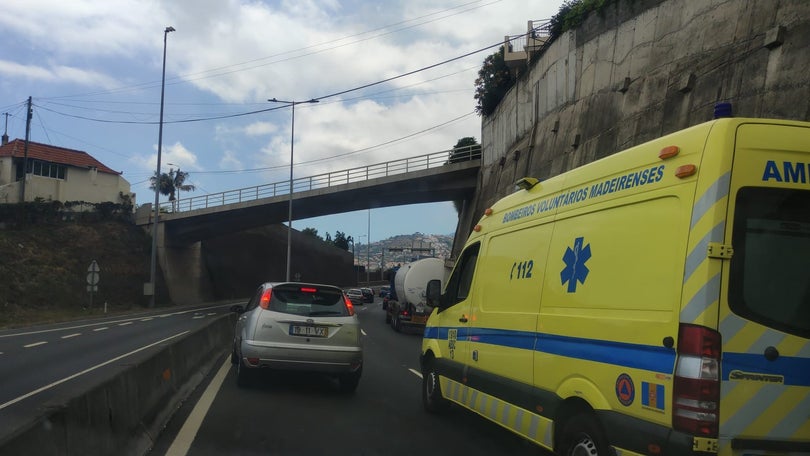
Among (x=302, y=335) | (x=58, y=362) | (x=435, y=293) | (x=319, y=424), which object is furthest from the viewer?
(x=58, y=362)

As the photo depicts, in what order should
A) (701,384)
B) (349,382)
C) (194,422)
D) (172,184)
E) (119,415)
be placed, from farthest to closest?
(172,184) → (349,382) → (194,422) → (119,415) → (701,384)

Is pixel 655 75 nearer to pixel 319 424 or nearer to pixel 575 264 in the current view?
pixel 319 424

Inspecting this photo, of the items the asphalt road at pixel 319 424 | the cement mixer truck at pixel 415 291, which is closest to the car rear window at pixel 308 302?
the asphalt road at pixel 319 424

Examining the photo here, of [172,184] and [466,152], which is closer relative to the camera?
[466,152]

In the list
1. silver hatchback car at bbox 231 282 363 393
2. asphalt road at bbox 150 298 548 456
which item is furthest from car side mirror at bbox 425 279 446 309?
silver hatchback car at bbox 231 282 363 393

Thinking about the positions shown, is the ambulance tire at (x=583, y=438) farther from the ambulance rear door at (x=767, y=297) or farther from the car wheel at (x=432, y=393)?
the car wheel at (x=432, y=393)

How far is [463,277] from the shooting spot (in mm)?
8180

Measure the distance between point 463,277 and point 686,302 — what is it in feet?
14.5

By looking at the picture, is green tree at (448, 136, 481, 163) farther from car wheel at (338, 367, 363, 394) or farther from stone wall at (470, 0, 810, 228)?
car wheel at (338, 367, 363, 394)

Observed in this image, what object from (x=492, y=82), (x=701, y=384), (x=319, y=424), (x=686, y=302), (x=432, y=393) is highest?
(x=492, y=82)

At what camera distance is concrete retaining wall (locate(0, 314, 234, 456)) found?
376cm

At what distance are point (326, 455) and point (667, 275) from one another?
148 inches

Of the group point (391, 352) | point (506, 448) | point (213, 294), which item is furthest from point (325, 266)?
point (506, 448)

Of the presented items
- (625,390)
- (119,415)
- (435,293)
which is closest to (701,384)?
(625,390)
